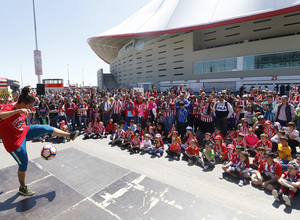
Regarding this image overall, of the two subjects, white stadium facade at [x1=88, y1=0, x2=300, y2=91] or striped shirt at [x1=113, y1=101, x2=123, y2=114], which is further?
white stadium facade at [x1=88, y1=0, x2=300, y2=91]

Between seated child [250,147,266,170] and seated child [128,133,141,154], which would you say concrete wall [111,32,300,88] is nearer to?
seated child [250,147,266,170]

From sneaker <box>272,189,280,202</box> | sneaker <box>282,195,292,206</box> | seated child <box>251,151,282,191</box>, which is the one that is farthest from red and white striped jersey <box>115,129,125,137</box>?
sneaker <box>282,195,292,206</box>

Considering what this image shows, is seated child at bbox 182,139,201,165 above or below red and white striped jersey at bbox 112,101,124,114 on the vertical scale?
below

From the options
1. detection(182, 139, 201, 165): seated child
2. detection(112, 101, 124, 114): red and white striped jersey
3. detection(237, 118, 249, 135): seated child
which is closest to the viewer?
detection(182, 139, 201, 165): seated child

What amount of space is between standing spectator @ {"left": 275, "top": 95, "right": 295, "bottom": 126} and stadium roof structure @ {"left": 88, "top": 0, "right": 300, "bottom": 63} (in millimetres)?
16423

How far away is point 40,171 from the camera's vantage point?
4426mm

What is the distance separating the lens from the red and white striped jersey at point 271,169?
385 centimetres

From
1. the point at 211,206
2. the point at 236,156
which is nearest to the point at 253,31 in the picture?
the point at 236,156

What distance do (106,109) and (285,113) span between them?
7752mm

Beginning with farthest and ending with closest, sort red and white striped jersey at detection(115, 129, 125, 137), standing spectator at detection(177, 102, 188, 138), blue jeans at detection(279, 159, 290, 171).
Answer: red and white striped jersey at detection(115, 129, 125, 137) → standing spectator at detection(177, 102, 188, 138) → blue jeans at detection(279, 159, 290, 171)

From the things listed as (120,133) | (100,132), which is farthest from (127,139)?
(100,132)

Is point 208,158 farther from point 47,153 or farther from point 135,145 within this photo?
point 47,153

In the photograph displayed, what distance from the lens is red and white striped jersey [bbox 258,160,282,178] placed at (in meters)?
3.85

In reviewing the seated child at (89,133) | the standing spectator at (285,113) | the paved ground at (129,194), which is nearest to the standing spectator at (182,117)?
the paved ground at (129,194)
